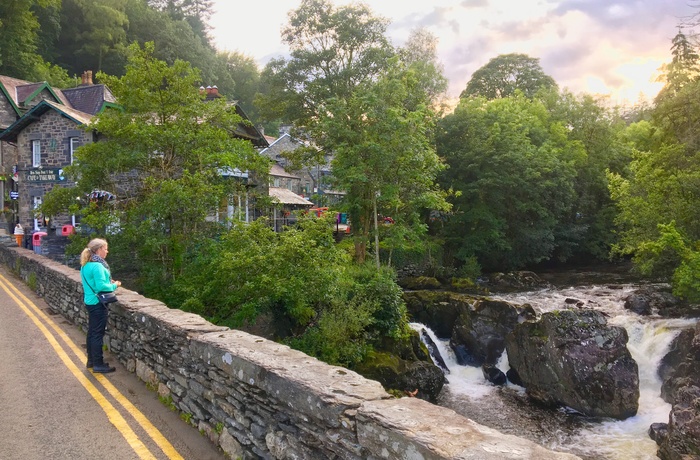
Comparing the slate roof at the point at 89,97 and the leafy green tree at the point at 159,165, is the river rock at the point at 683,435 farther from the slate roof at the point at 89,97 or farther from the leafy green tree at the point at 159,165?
the slate roof at the point at 89,97

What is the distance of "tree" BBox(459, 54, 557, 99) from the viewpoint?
188ft

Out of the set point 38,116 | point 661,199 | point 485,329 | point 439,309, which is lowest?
point 485,329

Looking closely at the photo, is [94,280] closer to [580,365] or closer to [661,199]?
[580,365]

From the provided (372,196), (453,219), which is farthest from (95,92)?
(453,219)

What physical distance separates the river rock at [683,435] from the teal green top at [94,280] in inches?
456

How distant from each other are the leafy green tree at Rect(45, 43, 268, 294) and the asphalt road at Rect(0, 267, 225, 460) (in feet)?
17.7

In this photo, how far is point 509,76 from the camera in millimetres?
58125

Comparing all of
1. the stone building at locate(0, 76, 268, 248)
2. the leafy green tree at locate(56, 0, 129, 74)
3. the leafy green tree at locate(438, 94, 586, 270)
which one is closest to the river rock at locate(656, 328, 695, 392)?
the leafy green tree at locate(438, 94, 586, 270)

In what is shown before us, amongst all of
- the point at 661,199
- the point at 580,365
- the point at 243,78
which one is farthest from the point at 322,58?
the point at 243,78

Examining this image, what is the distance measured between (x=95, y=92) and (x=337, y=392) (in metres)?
34.6

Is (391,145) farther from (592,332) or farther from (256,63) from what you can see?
(256,63)

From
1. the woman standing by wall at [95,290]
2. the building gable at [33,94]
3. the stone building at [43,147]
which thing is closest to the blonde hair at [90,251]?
the woman standing by wall at [95,290]

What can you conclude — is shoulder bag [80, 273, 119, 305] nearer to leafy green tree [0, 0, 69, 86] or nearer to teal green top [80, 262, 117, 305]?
teal green top [80, 262, 117, 305]

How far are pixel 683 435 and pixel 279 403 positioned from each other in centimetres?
1045
